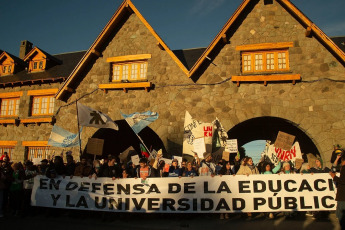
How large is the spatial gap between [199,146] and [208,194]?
257cm

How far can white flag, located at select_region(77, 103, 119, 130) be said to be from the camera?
11.0m

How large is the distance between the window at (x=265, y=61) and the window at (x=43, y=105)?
10.7 m

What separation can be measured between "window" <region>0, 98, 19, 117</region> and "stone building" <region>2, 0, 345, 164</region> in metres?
3.08

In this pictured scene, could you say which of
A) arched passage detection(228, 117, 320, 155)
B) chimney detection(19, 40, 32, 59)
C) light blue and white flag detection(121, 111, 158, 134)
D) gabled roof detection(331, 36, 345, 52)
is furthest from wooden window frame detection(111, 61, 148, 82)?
chimney detection(19, 40, 32, 59)

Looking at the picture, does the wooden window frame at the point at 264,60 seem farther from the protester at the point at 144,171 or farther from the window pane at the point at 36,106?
the window pane at the point at 36,106

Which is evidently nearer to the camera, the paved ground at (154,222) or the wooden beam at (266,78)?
the paved ground at (154,222)

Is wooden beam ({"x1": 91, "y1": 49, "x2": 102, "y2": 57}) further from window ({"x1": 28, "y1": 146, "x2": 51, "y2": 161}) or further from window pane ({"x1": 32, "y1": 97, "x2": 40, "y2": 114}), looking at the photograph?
window ({"x1": 28, "y1": 146, "x2": 51, "y2": 161})

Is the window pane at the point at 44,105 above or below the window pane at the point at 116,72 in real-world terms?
below

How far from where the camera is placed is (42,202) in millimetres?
8648

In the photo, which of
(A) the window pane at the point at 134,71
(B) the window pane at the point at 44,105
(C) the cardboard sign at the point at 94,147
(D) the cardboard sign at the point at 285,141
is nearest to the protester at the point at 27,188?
(C) the cardboard sign at the point at 94,147

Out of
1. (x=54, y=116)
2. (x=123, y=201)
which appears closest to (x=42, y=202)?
(x=123, y=201)

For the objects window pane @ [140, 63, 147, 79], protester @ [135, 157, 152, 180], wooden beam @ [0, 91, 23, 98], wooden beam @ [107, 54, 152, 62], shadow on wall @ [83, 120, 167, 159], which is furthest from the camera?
wooden beam @ [0, 91, 23, 98]

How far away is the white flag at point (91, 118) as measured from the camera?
10969 millimetres

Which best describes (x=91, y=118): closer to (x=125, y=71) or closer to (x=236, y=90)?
(x=125, y=71)
